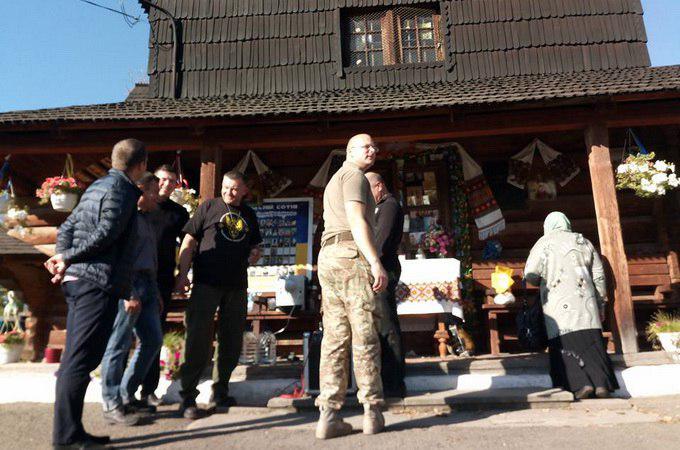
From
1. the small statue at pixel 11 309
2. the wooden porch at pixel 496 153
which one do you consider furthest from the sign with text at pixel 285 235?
the small statue at pixel 11 309

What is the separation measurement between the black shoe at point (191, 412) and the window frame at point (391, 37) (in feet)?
23.4

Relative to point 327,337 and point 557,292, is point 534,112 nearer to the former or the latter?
point 557,292

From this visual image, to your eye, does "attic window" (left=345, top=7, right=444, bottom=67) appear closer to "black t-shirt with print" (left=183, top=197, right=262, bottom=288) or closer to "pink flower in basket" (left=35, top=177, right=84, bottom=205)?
"pink flower in basket" (left=35, top=177, right=84, bottom=205)

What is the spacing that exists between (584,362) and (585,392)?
28cm

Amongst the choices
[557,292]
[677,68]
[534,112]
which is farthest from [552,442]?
[677,68]

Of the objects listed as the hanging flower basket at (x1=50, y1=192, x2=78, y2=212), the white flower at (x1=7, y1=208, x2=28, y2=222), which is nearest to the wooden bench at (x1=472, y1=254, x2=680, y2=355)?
the hanging flower basket at (x1=50, y1=192, x2=78, y2=212)

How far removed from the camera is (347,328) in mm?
3350

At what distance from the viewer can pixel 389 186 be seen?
8.70 metres

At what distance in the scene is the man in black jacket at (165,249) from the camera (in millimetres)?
4586

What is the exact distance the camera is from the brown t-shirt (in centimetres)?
338

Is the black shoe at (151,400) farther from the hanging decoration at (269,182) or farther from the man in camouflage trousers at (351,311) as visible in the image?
the hanging decoration at (269,182)

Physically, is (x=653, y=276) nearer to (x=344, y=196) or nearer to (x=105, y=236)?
(x=344, y=196)

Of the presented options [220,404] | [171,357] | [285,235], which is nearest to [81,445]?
[220,404]

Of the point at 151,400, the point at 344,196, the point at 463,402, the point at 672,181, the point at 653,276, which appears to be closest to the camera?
the point at 344,196
